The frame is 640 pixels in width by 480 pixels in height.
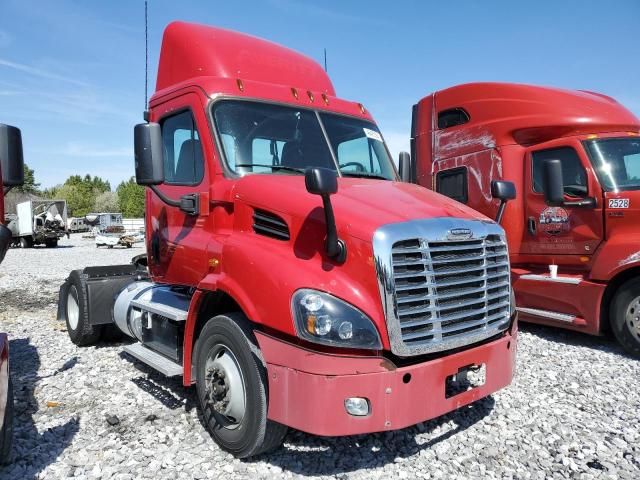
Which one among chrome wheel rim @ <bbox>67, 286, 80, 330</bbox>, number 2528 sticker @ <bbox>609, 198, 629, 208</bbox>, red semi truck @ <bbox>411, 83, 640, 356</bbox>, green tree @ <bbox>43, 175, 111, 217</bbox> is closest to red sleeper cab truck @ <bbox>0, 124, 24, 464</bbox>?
chrome wheel rim @ <bbox>67, 286, 80, 330</bbox>

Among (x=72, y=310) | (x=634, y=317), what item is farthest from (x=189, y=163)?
(x=634, y=317)

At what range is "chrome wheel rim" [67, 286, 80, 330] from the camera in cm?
641

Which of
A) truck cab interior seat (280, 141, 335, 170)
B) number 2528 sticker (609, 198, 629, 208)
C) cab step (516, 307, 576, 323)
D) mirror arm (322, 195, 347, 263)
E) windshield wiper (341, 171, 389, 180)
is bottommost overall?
cab step (516, 307, 576, 323)

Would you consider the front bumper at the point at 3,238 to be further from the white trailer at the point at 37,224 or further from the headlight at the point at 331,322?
the white trailer at the point at 37,224

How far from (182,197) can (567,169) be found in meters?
5.16

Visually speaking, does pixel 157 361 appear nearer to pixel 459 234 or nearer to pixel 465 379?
pixel 465 379

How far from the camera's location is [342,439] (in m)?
3.77

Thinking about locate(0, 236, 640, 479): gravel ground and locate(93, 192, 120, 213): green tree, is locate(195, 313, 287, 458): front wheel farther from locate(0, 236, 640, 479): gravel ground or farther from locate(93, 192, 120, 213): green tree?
locate(93, 192, 120, 213): green tree

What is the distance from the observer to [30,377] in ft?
17.2

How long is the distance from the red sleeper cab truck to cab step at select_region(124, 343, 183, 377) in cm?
112

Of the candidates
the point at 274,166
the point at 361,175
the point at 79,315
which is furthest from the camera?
the point at 79,315

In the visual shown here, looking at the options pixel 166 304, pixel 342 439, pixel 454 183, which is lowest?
pixel 342 439

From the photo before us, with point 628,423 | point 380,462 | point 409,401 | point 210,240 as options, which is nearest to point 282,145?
point 210,240

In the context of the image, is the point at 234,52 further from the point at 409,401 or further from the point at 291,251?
the point at 409,401
